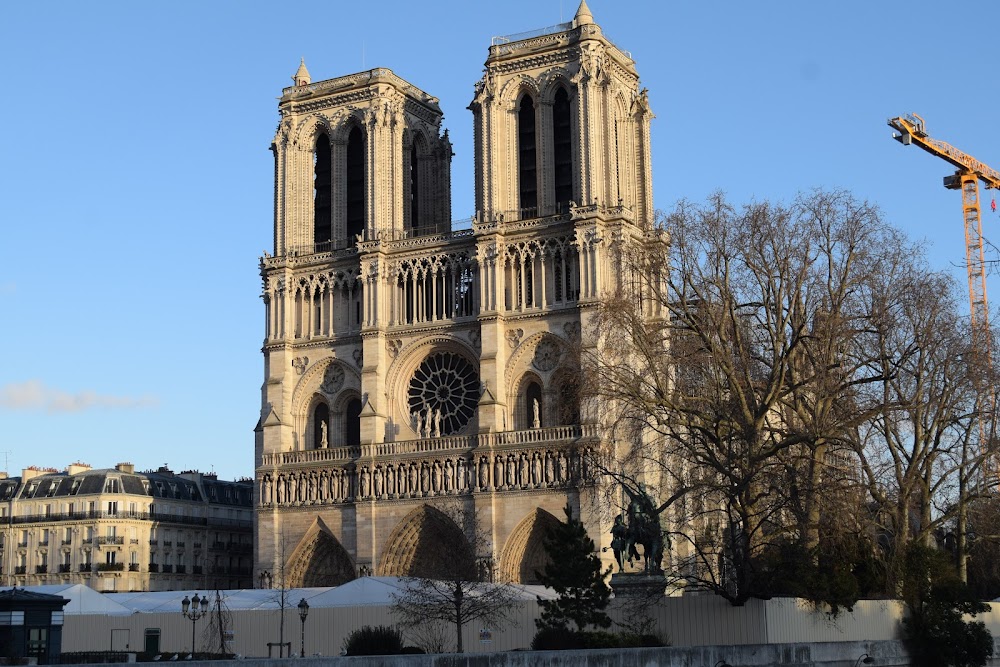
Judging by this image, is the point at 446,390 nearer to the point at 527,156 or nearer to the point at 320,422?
the point at 320,422

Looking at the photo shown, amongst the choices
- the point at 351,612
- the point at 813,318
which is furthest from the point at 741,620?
the point at 351,612

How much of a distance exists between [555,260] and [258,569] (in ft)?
51.0

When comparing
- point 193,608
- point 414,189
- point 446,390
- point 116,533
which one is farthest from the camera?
point 116,533

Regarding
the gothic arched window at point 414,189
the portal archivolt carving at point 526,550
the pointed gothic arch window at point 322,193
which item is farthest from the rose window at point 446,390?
the pointed gothic arch window at point 322,193

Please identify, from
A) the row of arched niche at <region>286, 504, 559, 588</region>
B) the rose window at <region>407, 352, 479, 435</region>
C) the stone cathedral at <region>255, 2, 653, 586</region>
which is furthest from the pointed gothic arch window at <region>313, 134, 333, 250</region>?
the row of arched niche at <region>286, 504, 559, 588</region>

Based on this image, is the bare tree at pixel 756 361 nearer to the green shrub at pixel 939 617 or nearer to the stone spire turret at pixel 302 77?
the green shrub at pixel 939 617

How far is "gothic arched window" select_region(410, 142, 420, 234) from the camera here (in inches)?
2255

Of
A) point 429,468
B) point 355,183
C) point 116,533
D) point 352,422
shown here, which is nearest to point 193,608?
point 429,468

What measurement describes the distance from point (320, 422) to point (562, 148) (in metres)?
13.7

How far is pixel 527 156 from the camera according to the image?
175 ft

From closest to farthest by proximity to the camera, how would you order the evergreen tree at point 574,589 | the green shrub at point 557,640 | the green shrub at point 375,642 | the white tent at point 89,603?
the green shrub at point 557,640 → the evergreen tree at point 574,589 → the green shrub at point 375,642 → the white tent at point 89,603

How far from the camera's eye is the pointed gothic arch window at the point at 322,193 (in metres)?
56.9

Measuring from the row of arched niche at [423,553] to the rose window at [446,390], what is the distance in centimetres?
378

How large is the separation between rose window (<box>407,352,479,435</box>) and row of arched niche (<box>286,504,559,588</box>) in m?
3.78
